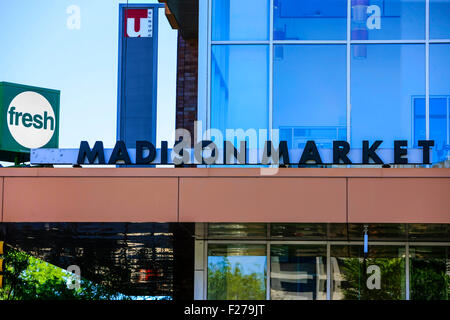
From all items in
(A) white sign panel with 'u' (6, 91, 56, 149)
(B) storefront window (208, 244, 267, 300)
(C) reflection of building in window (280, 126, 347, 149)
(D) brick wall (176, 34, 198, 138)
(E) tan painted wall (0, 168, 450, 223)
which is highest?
(D) brick wall (176, 34, 198, 138)

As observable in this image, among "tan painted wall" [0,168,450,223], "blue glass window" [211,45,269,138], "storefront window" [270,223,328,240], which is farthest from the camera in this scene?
"blue glass window" [211,45,269,138]

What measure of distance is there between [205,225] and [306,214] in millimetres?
1773

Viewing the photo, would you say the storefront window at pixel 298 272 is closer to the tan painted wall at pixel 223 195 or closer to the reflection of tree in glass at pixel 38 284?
the tan painted wall at pixel 223 195

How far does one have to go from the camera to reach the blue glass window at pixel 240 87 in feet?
40.6

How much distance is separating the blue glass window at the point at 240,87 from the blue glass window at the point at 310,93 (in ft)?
0.79

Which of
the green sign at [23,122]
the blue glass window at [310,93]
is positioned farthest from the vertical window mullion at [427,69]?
the green sign at [23,122]

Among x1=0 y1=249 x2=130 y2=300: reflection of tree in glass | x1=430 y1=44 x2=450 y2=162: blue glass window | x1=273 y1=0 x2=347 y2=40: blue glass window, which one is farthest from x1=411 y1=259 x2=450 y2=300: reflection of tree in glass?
x1=0 y1=249 x2=130 y2=300: reflection of tree in glass

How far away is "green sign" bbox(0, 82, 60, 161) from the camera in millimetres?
15344

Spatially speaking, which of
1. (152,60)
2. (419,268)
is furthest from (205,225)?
(152,60)

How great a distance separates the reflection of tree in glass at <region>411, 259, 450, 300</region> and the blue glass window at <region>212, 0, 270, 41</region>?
225 inches

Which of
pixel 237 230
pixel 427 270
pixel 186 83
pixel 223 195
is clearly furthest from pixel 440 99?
pixel 186 83

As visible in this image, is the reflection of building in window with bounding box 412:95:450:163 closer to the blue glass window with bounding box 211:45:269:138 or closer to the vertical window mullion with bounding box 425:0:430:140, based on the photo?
the vertical window mullion with bounding box 425:0:430:140

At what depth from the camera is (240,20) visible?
500 inches
